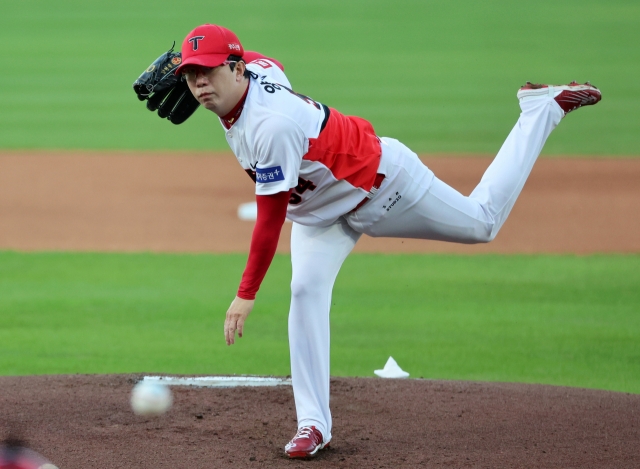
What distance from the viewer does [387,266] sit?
866cm

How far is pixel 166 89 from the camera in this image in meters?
4.19

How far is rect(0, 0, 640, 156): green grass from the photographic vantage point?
15.7 m

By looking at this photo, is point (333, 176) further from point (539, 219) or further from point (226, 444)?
point (539, 219)

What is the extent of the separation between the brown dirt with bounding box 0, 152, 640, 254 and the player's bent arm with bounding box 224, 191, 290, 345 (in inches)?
210

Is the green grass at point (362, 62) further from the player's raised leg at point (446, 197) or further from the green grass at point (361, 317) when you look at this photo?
the player's raised leg at point (446, 197)

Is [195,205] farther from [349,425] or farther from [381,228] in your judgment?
[381,228]

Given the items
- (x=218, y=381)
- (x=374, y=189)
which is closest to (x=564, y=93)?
(x=374, y=189)

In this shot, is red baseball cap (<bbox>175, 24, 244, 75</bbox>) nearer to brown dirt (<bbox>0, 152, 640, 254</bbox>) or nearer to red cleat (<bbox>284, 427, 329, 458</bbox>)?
red cleat (<bbox>284, 427, 329, 458</bbox>)

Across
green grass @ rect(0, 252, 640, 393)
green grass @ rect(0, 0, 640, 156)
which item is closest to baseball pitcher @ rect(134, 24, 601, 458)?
green grass @ rect(0, 252, 640, 393)

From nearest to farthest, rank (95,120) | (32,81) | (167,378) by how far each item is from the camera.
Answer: (167,378) → (95,120) → (32,81)

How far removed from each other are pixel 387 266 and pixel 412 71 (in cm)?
1227

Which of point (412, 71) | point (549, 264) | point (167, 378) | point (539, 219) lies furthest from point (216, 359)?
point (412, 71)

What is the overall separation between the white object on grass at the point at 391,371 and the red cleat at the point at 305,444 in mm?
1635

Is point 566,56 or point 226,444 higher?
point 566,56
